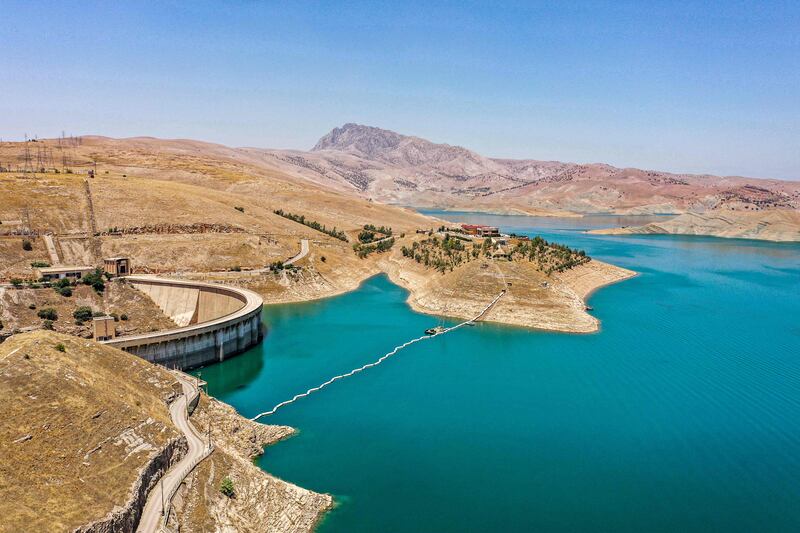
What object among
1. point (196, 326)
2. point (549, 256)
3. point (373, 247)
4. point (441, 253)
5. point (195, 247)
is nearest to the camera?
point (196, 326)

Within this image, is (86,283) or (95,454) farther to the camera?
(86,283)

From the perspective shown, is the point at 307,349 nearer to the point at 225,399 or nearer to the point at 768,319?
the point at 225,399

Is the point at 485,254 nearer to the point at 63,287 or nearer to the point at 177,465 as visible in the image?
the point at 63,287

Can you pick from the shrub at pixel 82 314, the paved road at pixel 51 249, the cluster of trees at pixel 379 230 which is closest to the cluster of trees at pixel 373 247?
the cluster of trees at pixel 379 230

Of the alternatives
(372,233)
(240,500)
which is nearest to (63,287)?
(240,500)

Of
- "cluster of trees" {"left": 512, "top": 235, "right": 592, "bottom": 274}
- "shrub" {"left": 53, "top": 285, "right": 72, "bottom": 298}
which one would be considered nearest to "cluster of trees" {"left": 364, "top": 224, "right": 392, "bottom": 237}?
"cluster of trees" {"left": 512, "top": 235, "right": 592, "bottom": 274}

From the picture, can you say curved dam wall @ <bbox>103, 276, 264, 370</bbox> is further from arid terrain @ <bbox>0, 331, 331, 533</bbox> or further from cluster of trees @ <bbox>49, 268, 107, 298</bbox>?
arid terrain @ <bbox>0, 331, 331, 533</bbox>
